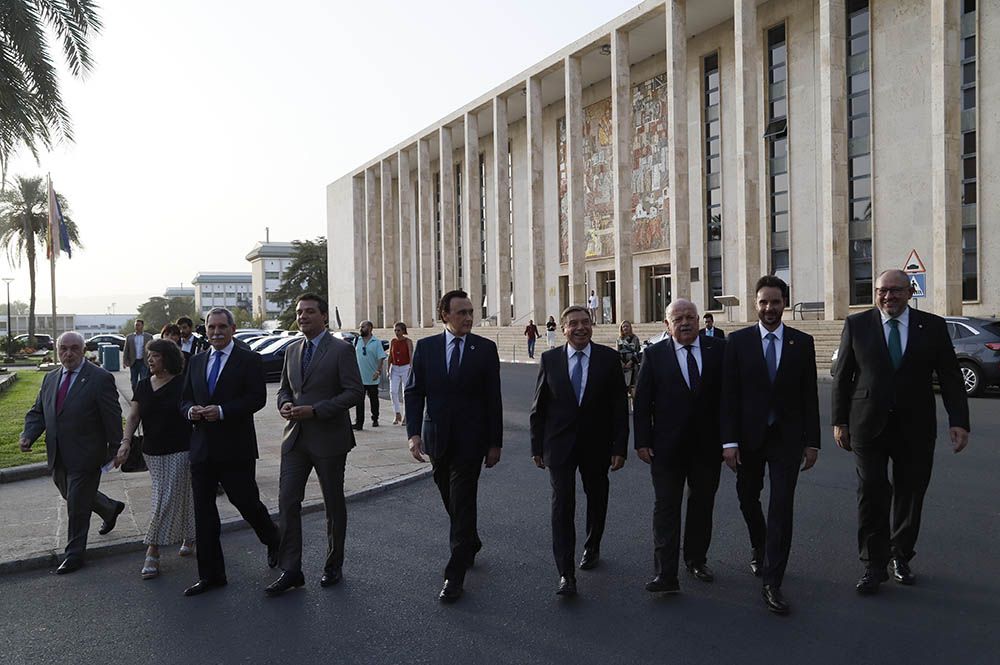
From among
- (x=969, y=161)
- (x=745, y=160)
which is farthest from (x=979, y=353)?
(x=745, y=160)

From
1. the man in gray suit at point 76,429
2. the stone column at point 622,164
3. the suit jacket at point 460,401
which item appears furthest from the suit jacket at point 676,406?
the stone column at point 622,164

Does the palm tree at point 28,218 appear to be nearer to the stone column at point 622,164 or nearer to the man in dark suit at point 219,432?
the stone column at point 622,164

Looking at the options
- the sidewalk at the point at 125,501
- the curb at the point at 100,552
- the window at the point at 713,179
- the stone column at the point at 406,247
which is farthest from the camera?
the stone column at the point at 406,247

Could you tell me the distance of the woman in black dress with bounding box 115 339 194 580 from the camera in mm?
5691

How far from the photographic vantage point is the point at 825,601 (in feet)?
15.2

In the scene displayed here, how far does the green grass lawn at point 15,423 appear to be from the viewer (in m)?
10.3

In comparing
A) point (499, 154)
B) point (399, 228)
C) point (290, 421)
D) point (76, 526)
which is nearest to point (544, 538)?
point (290, 421)

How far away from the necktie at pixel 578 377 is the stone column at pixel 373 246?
59.2 m

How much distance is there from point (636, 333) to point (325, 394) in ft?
101

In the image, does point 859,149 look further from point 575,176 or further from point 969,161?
point 575,176

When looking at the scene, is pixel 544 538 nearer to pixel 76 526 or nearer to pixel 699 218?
pixel 76 526

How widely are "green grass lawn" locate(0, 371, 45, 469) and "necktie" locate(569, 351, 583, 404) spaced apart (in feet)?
25.4

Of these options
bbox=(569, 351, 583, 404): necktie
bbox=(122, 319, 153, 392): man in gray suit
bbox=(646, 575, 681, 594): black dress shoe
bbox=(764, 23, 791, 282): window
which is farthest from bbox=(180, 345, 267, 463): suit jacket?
bbox=(764, 23, 791, 282): window

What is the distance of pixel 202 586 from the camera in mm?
5160
